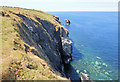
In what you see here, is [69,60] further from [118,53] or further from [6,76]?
[6,76]

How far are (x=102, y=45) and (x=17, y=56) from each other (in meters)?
73.8

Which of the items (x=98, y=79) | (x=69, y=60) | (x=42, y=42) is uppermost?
(x=42, y=42)

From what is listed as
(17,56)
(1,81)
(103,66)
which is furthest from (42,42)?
(103,66)

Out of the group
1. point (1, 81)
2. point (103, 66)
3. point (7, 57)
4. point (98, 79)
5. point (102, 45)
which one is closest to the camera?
point (1, 81)

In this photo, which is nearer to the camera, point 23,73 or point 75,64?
point 23,73

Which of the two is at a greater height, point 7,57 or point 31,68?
point 7,57

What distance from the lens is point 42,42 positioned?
3425cm

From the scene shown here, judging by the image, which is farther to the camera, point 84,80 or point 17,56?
point 84,80

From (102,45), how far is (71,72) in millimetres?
44981

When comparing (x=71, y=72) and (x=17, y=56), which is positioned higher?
(x=17, y=56)

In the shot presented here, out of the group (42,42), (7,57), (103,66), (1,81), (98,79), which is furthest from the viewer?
(103,66)

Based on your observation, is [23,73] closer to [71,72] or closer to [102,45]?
[71,72]

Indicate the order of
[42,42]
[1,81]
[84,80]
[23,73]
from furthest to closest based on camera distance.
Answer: [84,80] < [42,42] < [23,73] < [1,81]

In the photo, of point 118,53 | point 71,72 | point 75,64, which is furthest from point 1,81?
point 118,53
